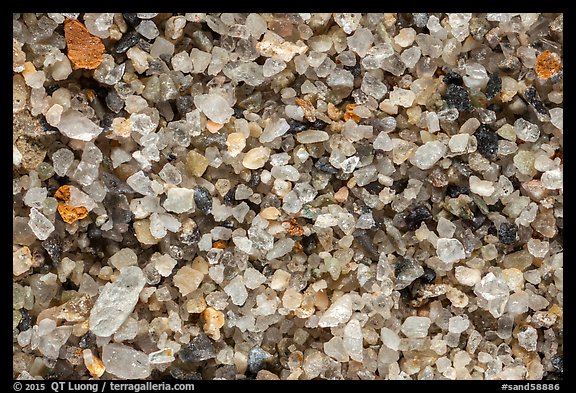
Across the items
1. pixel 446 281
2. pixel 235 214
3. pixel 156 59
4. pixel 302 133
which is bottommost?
pixel 446 281

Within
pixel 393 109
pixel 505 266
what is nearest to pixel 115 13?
pixel 393 109

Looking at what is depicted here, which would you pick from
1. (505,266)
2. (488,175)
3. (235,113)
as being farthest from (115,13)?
(505,266)

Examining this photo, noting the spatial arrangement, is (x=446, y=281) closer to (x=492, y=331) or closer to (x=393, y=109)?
(x=492, y=331)

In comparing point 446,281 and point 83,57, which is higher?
point 83,57

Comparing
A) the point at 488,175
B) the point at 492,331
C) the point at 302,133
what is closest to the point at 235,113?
the point at 302,133

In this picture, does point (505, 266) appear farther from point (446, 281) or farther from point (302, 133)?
point (302, 133)

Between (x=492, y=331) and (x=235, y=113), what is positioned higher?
(x=235, y=113)
